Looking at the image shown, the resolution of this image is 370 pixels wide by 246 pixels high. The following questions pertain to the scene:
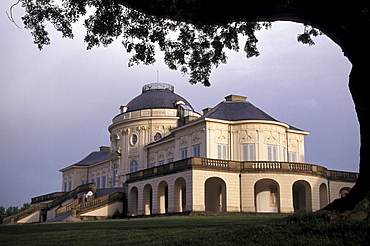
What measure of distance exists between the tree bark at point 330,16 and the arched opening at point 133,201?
37850 mm

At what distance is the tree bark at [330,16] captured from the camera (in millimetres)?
10125

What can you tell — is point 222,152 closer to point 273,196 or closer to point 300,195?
point 273,196

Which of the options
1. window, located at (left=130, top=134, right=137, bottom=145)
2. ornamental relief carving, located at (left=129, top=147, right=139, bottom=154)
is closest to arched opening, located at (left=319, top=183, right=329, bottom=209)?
ornamental relief carving, located at (left=129, top=147, right=139, bottom=154)

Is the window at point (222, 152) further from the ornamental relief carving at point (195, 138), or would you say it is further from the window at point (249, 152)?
the ornamental relief carving at point (195, 138)

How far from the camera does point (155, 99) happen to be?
57.7 m

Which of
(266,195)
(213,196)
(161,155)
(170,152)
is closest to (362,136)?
(266,195)

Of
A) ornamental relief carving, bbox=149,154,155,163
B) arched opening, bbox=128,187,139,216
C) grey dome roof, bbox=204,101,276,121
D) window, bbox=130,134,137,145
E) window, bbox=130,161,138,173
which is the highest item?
grey dome roof, bbox=204,101,276,121

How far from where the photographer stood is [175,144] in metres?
48.8

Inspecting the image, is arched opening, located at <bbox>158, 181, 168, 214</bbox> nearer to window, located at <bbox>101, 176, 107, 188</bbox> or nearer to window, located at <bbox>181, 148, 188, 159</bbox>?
window, located at <bbox>181, 148, 188, 159</bbox>

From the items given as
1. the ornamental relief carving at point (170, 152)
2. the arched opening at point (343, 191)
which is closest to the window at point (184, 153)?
the ornamental relief carving at point (170, 152)

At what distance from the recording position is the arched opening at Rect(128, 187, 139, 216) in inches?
1843

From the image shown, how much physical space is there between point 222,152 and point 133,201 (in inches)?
419

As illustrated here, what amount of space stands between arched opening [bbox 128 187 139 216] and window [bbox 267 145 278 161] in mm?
13731

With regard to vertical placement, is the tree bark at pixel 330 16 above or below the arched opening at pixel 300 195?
above
